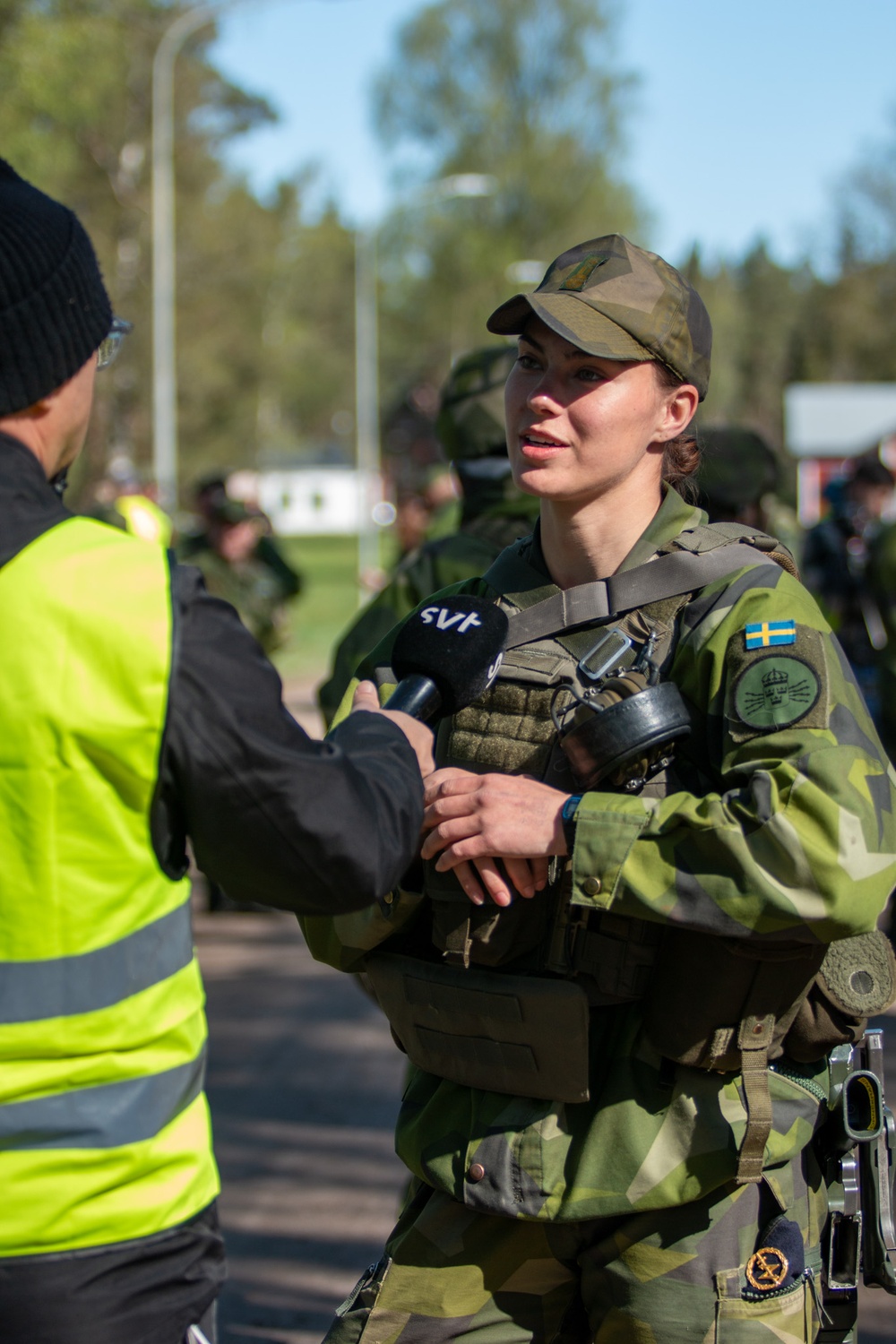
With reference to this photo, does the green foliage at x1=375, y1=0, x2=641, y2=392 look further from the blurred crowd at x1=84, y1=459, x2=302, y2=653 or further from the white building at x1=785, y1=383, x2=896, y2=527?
the blurred crowd at x1=84, y1=459, x2=302, y2=653

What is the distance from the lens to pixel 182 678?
1.62m

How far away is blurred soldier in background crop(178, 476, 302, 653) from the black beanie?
690cm

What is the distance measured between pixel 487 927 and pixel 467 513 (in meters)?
2.18

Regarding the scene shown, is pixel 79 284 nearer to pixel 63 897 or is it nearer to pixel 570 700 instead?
pixel 63 897

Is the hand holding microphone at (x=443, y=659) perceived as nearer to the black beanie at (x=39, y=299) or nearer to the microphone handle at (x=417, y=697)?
the microphone handle at (x=417, y=697)

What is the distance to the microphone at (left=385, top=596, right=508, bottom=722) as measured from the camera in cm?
208

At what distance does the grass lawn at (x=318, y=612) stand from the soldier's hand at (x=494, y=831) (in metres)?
8.04

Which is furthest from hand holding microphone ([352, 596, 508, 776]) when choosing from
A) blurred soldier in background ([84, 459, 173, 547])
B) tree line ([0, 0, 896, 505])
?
tree line ([0, 0, 896, 505])

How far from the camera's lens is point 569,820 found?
2.10m

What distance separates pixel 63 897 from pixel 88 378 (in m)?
0.63

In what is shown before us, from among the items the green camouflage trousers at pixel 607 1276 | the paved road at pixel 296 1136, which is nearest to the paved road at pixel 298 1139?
the paved road at pixel 296 1136

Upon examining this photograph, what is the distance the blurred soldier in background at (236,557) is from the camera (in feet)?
29.1

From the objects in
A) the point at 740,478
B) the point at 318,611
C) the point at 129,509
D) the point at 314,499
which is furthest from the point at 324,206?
the point at 740,478

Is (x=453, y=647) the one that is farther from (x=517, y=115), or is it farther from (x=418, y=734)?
(x=517, y=115)
